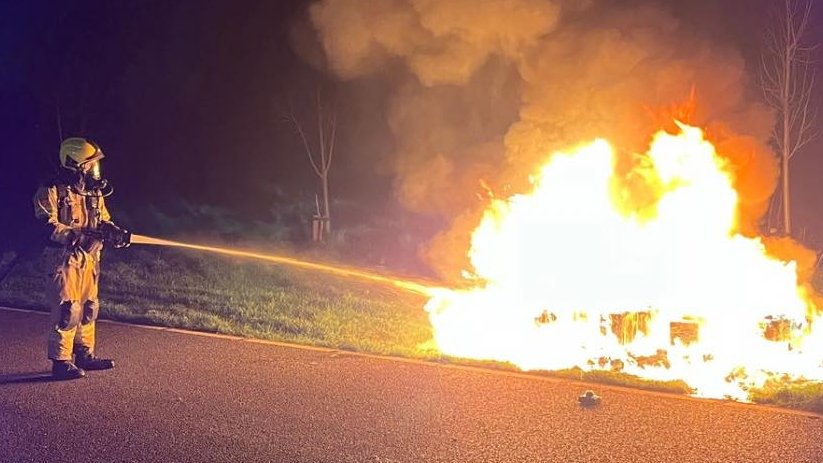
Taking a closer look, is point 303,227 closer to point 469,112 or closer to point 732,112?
point 469,112

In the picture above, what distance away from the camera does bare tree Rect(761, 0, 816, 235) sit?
12.7 m

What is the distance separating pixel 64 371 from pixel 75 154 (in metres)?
1.75

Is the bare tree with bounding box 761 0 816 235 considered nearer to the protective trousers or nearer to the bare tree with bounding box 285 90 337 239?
the bare tree with bounding box 285 90 337 239

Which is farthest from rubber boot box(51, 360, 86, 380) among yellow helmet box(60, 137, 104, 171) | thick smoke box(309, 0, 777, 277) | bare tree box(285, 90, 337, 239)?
bare tree box(285, 90, 337, 239)

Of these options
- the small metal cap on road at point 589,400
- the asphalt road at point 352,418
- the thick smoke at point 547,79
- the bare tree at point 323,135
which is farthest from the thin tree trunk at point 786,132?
the small metal cap on road at point 589,400

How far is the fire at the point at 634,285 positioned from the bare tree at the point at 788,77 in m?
4.88

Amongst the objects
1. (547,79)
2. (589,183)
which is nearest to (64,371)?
(589,183)

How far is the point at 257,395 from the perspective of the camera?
A: 5852mm

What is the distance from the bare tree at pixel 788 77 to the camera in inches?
501

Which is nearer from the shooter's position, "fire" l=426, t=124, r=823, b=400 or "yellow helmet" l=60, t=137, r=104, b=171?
"yellow helmet" l=60, t=137, r=104, b=171

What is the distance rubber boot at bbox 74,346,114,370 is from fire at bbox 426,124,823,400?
296cm

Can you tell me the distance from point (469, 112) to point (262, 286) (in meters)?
5.40

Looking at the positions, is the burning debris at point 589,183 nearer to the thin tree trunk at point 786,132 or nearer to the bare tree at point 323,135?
the thin tree trunk at point 786,132

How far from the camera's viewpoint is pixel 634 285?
8.09 metres
